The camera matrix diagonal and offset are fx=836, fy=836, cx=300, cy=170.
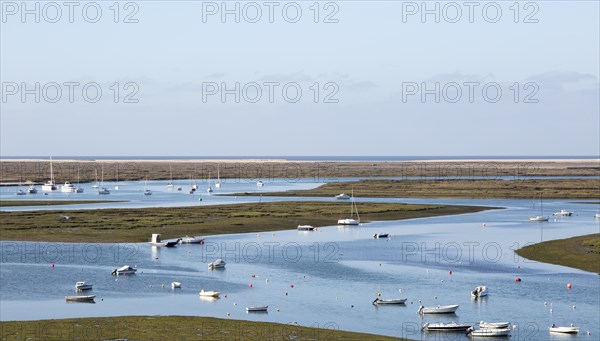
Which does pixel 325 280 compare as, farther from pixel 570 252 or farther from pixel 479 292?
pixel 570 252

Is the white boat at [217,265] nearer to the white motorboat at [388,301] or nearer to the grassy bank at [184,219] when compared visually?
the white motorboat at [388,301]

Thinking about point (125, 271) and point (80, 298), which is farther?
point (125, 271)

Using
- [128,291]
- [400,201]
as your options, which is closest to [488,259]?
[128,291]

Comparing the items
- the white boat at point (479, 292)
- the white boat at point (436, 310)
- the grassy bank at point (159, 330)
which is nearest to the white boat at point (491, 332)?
the white boat at point (436, 310)

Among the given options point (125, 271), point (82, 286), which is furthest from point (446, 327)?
point (125, 271)

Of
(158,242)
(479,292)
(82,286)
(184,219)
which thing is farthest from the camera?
(184,219)

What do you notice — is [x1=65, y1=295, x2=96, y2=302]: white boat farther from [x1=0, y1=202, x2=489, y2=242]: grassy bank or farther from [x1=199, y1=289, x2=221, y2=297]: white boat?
[x1=0, y1=202, x2=489, y2=242]: grassy bank
